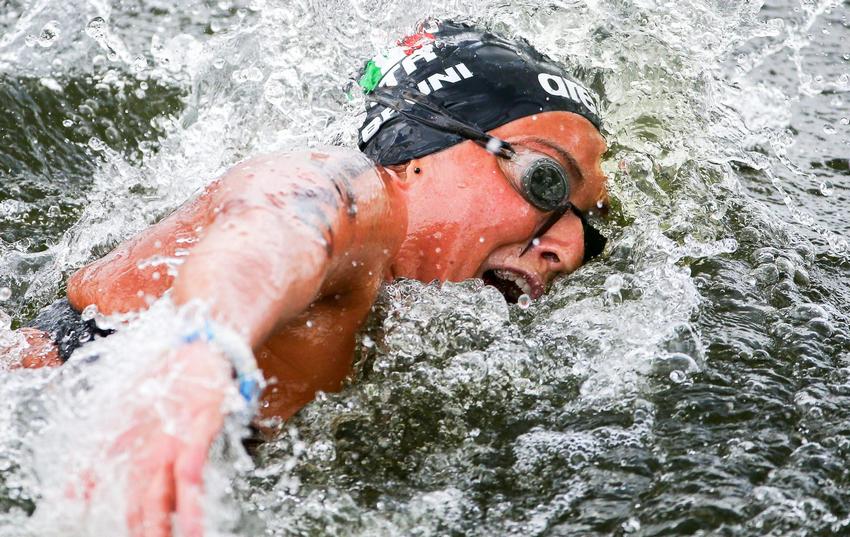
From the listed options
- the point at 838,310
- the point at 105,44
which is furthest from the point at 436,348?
the point at 105,44

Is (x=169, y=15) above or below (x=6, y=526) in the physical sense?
above

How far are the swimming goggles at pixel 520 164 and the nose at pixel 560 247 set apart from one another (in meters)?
0.03

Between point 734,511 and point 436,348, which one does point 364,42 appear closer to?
point 436,348

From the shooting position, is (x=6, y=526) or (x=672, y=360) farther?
(x=672, y=360)

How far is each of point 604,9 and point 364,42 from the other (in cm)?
135

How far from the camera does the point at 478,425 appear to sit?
3.35 m

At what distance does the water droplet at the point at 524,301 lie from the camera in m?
3.88

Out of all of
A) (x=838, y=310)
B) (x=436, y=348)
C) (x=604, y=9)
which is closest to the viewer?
(x=436, y=348)

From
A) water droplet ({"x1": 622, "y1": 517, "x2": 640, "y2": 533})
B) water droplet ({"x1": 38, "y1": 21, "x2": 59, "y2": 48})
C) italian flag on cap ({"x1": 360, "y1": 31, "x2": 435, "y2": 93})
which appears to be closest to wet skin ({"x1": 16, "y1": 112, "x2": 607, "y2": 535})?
italian flag on cap ({"x1": 360, "y1": 31, "x2": 435, "y2": 93})

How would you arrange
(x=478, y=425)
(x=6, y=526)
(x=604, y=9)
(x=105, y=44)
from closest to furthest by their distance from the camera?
1. (x=6, y=526)
2. (x=478, y=425)
3. (x=604, y=9)
4. (x=105, y=44)

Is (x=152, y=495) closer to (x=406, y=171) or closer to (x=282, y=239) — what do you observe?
(x=282, y=239)

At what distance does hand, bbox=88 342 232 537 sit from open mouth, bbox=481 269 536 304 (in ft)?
6.46

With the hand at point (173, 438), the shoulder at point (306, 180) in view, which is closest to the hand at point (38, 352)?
the shoulder at point (306, 180)

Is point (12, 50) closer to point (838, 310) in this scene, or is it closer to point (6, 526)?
point (6, 526)
